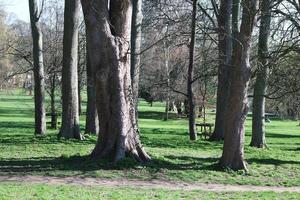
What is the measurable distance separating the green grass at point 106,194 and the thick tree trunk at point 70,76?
8.90 meters

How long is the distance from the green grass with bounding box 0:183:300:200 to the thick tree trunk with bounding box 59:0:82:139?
8.90 meters

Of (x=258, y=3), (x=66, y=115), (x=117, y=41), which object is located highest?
(x=258, y=3)

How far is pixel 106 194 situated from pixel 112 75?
13.7 ft

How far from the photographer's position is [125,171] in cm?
1259

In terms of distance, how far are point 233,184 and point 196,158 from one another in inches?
141

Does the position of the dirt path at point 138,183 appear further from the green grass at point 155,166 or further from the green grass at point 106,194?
the green grass at point 106,194

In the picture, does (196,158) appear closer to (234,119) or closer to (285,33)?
(234,119)

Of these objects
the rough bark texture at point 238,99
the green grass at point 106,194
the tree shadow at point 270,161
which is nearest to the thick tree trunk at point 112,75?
the rough bark texture at point 238,99

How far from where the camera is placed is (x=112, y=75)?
526 inches

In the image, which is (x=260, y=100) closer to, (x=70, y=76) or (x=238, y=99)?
(x=70, y=76)

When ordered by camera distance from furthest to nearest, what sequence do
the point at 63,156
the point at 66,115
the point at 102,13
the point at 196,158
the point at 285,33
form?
the point at 66,115, the point at 285,33, the point at 196,158, the point at 63,156, the point at 102,13

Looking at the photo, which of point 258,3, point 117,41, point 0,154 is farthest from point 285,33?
point 0,154

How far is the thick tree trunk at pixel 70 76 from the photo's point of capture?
1952 centimetres

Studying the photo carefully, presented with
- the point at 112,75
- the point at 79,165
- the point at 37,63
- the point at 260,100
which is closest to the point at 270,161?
the point at 260,100
